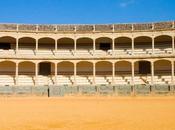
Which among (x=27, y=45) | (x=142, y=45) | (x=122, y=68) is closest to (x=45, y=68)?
(x=27, y=45)

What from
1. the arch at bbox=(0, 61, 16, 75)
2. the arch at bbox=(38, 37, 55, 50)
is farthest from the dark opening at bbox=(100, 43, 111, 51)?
the arch at bbox=(0, 61, 16, 75)

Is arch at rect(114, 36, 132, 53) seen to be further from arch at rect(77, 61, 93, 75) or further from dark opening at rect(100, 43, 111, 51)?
arch at rect(77, 61, 93, 75)

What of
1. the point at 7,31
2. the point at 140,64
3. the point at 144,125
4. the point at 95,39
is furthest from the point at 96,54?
the point at 144,125

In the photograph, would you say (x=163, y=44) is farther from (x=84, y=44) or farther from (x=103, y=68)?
Result: (x=84, y=44)

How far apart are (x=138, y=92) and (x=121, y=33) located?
8482 mm

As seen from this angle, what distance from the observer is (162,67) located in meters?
40.0

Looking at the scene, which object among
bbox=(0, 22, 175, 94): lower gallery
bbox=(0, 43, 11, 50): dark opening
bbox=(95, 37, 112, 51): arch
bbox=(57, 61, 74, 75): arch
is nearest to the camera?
bbox=(0, 22, 175, 94): lower gallery

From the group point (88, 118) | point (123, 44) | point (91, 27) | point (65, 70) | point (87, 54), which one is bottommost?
point (88, 118)

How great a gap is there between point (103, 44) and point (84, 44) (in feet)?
8.06

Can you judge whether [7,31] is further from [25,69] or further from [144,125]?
[144,125]

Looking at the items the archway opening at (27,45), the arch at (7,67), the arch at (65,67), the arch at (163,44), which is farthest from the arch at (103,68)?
the arch at (7,67)

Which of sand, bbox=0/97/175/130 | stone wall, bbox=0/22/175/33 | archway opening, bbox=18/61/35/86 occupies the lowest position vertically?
sand, bbox=0/97/175/130

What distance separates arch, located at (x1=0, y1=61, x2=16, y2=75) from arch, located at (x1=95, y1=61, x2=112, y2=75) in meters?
10.2

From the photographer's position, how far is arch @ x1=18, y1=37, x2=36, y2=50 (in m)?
41.4
